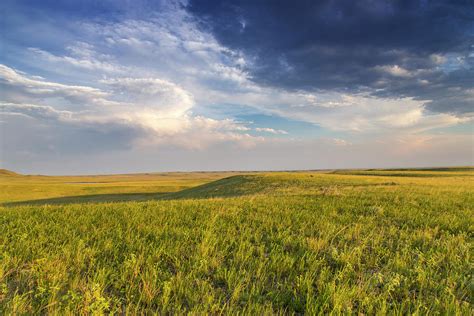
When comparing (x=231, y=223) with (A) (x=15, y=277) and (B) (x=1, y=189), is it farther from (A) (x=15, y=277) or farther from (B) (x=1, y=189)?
(B) (x=1, y=189)

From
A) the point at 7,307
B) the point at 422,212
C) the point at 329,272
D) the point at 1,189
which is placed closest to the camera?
the point at 7,307

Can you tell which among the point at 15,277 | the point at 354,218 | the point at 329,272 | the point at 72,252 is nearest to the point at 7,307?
the point at 15,277

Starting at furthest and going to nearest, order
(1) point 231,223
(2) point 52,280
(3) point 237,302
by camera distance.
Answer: (1) point 231,223, (2) point 52,280, (3) point 237,302

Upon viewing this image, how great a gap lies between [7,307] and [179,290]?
2.09m

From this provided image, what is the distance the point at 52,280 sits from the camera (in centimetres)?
377

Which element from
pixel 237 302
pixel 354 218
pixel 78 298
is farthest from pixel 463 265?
pixel 78 298

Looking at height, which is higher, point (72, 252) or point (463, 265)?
point (72, 252)

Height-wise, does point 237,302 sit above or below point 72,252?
below

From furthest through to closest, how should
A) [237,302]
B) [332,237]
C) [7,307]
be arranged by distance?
[332,237]
[237,302]
[7,307]

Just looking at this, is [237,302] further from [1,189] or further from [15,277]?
[1,189]

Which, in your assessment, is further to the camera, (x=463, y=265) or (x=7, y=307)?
(x=463, y=265)

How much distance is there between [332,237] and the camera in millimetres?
6145

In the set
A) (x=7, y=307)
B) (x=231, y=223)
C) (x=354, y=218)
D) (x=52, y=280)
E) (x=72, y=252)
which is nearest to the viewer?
(x=7, y=307)

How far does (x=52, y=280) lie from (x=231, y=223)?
14.4ft
